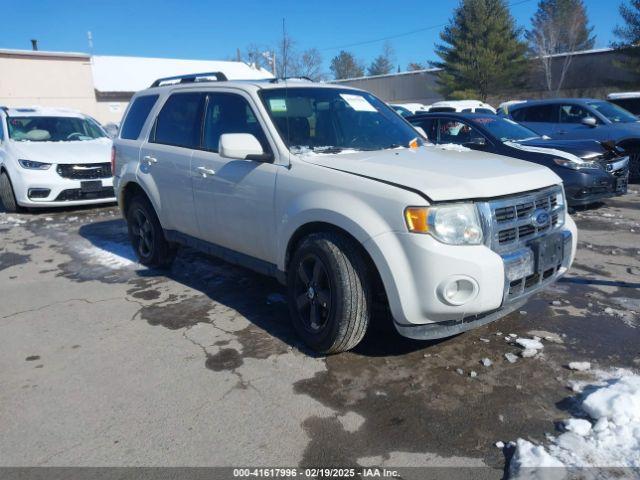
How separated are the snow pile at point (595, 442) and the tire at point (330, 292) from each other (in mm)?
1182

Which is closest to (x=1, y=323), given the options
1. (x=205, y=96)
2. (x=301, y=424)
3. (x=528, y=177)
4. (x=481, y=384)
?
(x=205, y=96)

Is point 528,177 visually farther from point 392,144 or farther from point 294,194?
point 294,194

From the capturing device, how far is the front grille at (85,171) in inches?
344

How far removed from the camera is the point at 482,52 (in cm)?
3931

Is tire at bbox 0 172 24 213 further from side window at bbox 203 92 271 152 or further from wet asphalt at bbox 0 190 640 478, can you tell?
side window at bbox 203 92 271 152

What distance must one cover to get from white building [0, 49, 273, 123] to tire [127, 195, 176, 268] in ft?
63.0

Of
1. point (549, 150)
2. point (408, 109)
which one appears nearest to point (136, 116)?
point (549, 150)

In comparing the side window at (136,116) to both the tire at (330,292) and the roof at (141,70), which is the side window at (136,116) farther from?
the roof at (141,70)

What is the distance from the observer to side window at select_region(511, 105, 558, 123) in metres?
11.0

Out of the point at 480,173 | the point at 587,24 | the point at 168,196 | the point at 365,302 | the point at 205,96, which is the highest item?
the point at 587,24

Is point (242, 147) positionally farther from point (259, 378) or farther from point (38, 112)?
point (38, 112)

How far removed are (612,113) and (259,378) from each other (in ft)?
34.7

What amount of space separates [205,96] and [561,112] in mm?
8713

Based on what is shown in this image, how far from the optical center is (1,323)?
14.7 feet
